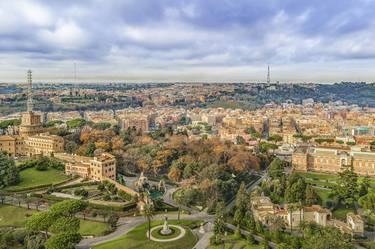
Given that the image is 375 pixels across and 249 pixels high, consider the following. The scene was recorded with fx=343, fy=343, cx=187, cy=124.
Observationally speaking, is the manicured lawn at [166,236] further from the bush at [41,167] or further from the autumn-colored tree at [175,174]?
the bush at [41,167]

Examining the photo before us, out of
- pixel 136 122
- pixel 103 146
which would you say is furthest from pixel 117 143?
pixel 136 122

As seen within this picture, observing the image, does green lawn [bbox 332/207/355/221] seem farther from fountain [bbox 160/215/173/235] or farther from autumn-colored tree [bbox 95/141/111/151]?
autumn-colored tree [bbox 95/141/111/151]

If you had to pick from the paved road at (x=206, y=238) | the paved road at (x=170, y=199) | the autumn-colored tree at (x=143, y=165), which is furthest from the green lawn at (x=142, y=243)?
the autumn-colored tree at (x=143, y=165)

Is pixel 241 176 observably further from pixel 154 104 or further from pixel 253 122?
pixel 154 104

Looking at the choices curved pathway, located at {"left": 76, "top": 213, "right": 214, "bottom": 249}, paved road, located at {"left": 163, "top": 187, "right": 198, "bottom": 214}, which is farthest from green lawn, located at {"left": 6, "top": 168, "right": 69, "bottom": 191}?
curved pathway, located at {"left": 76, "top": 213, "right": 214, "bottom": 249}

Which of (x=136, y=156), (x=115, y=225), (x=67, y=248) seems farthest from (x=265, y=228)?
(x=136, y=156)

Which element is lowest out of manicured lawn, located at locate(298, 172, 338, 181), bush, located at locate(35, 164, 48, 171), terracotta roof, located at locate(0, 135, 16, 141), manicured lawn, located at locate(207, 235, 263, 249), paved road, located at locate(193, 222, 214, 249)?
paved road, located at locate(193, 222, 214, 249)
